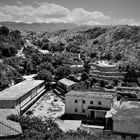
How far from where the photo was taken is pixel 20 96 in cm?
3962

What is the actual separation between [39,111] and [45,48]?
65.1m

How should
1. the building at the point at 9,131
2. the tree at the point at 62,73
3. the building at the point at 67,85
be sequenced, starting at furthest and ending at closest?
the tree at the point at 62,73
the building at the point at 67,85
the building at the point at 9,131

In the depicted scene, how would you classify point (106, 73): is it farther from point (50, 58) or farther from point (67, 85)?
point (50, 58)

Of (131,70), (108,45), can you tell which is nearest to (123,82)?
(131,70)

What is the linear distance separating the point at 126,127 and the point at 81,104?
1143cm

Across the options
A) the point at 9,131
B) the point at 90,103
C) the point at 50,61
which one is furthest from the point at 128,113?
the point at 50,61

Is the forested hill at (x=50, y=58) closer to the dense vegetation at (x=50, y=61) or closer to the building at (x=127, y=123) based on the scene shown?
the dense vegetation at (x=50, y=61)

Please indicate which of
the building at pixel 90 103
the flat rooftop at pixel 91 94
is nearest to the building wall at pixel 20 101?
the building at pixel 90 103

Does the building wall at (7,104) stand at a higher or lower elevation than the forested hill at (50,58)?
lower

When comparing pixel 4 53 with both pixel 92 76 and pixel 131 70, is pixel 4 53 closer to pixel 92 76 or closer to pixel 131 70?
pixel 92 76

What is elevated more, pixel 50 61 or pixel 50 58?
pixel 50 58

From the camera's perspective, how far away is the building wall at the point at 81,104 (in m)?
37.4

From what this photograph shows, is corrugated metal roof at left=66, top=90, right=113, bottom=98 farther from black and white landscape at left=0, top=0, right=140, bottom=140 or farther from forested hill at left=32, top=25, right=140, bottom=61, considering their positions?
forested hill at left=32, top=25, right=140, bottom=61

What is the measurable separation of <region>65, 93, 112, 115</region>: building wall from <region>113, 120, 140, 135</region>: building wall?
26.8ft
